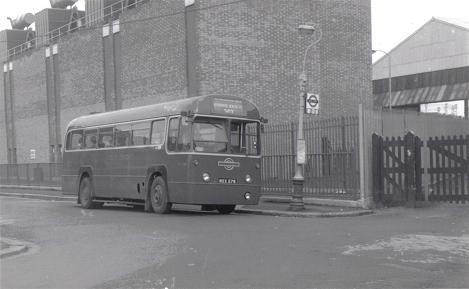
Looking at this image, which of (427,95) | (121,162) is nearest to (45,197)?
(121,162)

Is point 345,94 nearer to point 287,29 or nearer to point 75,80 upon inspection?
point 287,29

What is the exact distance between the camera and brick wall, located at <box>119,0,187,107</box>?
2822 centimetres

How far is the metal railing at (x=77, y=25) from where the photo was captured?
34.4m

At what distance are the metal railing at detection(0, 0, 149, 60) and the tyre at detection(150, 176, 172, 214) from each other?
1829 cm

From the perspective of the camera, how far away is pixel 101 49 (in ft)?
114

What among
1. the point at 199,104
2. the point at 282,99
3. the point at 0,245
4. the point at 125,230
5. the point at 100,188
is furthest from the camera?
the point at 282,99

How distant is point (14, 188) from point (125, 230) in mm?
24456

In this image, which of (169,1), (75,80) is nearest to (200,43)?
(169,1)

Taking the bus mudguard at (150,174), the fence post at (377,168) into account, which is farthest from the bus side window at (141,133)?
the fence post at (377,168)

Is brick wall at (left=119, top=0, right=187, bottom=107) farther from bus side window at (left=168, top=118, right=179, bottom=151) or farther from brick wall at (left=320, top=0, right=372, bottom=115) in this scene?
bus side window at (left=168, top=118, right=179, bottom=151)

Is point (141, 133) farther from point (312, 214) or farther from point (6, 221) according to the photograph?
point (312, 214)

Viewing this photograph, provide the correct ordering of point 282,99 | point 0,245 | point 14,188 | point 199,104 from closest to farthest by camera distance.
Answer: point 0,245
point 199,104
point 282,99
point 14,188

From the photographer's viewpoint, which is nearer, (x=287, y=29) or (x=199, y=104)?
(x=199, y=104)

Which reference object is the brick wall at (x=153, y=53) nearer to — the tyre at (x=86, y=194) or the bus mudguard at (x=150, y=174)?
the tyre at (x=86, y=194)
